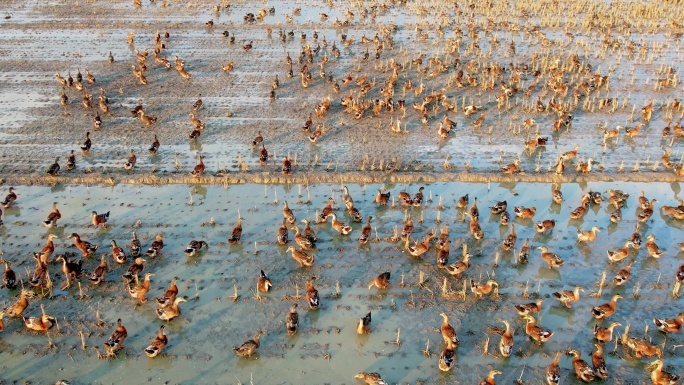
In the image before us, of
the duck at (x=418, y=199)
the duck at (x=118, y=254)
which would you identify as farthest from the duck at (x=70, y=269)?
the duck at (x=418, y=199)

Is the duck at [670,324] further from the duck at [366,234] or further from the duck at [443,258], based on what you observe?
the duck at [366,234]

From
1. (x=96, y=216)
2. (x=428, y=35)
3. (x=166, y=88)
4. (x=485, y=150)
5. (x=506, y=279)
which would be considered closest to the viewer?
(x=506, y=279)

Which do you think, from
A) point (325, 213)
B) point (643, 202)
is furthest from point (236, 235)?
point (643, 202)

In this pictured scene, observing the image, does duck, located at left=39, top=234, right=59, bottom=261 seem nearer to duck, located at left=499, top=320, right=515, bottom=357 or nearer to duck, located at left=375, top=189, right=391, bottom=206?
duck, located at left=375, top=189, right=391, bottom=206

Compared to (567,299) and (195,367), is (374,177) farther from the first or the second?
(195,367)

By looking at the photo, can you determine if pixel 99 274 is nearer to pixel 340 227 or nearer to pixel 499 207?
pixel 340 227

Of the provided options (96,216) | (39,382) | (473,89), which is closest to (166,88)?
(96,216)

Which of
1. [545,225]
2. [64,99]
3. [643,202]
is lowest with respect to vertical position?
[545,225]
